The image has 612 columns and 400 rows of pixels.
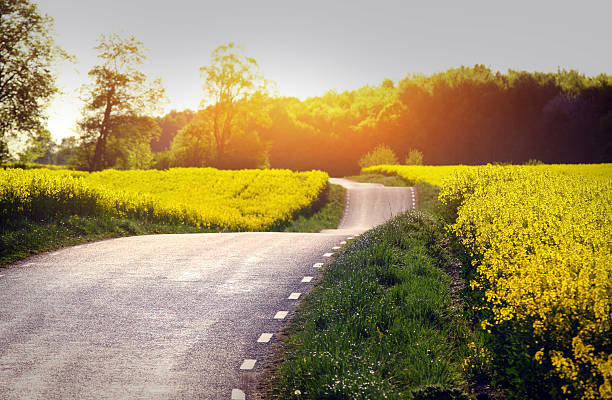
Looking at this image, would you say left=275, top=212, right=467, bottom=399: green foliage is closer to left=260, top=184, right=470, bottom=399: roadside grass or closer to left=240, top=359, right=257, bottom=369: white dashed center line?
left=260, top=184, right=470, bottom=399: roadside grass

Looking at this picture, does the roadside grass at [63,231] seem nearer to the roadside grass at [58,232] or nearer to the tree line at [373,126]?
the roadside grass at [58,232]

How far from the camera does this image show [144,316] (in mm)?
7867

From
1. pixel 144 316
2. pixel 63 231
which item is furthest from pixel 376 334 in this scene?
pixel 63 231

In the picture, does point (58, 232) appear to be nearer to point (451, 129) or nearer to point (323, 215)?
point (323, 215)

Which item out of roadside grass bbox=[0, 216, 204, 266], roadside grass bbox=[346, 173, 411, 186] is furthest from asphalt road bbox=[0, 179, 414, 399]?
roadside grass bbox=[346, 173, 411, 186]

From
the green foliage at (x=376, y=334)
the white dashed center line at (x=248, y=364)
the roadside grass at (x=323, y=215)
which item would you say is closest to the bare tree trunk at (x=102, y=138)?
the roadside grass at (x=323, y=215)

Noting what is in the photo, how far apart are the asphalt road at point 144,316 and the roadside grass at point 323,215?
10.3 metres

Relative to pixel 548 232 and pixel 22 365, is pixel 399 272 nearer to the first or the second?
pixel 548 232

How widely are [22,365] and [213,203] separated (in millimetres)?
19704

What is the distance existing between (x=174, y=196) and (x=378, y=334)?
22.1 metres

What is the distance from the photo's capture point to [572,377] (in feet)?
12.7

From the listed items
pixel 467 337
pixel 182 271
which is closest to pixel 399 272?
pixel 467 337

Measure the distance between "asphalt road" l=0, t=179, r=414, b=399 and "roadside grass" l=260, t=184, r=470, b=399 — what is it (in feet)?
1.68

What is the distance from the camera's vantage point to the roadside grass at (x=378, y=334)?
5.30m
